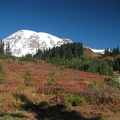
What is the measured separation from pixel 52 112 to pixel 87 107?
288cm

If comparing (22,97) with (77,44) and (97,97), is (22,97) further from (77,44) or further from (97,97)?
(77,44)

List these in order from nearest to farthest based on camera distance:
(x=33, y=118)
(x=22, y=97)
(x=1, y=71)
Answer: (x=33, y=118) → (x=22, y=97) → (x=1, y=71)

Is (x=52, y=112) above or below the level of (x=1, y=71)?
below

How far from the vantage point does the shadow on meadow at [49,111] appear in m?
14.1

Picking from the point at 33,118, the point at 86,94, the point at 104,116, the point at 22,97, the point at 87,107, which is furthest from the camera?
the point at 86,94

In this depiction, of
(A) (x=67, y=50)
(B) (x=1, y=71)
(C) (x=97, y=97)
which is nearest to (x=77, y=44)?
(A) (x=67, y=50)

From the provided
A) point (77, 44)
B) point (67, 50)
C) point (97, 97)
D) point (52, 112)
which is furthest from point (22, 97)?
point (77, 44)

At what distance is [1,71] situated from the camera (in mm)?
30984

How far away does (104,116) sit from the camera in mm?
14469

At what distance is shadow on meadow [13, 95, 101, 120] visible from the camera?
14125 mm

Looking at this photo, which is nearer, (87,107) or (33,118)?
(33,118)

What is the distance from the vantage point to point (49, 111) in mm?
15477

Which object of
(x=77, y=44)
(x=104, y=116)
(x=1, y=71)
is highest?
(x=77, y=44)

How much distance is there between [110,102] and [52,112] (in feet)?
14.8
